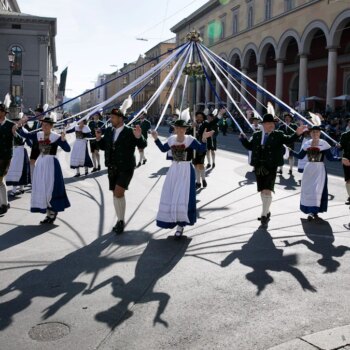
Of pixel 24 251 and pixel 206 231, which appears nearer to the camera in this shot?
pixel 24 251

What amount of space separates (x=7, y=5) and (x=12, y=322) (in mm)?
67240

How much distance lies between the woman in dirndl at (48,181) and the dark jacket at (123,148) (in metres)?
0.96

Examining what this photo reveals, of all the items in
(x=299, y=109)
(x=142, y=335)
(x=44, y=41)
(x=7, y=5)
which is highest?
(x=7, y=5)

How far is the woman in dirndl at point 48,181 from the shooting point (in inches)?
302

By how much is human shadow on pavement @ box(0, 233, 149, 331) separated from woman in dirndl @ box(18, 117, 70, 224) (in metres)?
1.63

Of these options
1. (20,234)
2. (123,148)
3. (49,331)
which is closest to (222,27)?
(123,148)

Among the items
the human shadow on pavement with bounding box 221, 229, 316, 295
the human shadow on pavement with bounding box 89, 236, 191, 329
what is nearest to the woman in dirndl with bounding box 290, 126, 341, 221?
the human shadow on pavement with bounding box 221, 229, 316, 295

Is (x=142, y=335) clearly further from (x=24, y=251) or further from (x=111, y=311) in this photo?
(x=24, y=251)

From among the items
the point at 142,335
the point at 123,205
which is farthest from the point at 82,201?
the point at 142,335

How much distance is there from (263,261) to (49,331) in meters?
2.93

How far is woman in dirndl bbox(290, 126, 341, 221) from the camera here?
8188 mm

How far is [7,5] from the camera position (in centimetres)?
6312

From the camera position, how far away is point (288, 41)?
34.5m

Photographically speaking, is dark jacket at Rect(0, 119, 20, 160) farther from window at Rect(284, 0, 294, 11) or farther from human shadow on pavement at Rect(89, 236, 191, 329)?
window at Rect(284, 0, 294, 11)
